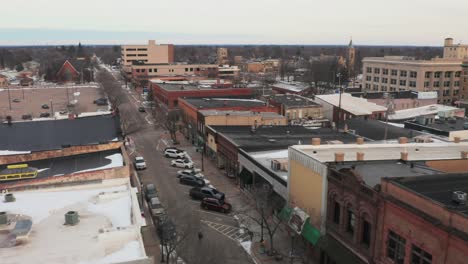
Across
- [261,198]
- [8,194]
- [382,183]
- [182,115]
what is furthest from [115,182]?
[182,115]

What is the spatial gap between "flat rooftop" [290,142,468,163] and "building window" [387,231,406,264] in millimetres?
9207

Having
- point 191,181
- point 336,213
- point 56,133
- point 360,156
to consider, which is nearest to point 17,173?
point 56,133

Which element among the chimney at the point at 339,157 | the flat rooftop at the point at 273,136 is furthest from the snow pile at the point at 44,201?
the flat rooftop at the point at 273,136

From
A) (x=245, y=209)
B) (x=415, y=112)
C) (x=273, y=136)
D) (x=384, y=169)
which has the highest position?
(x=384, y=169)

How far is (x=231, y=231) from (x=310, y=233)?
709 cm

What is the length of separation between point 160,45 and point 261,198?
165 metres

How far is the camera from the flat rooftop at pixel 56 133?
123 feet

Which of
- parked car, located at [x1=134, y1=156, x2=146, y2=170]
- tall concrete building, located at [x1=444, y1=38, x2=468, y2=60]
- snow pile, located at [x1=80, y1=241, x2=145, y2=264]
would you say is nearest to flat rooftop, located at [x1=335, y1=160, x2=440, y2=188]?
snow pile, located at [x1=80, y1=241, x2=145, y2=264]

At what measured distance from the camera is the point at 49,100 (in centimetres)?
10438

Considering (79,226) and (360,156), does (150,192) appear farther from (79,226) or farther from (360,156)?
(360,156)

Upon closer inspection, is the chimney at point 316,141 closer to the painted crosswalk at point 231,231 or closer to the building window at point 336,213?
the building window at point 336,213

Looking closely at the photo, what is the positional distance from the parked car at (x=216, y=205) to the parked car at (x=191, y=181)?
5849 mm

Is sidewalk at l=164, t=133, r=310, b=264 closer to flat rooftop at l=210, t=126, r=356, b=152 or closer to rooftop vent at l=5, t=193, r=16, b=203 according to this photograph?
flat rooftop at l=210, t=126, r=356, b=152

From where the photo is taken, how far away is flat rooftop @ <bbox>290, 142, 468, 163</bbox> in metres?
29.9
